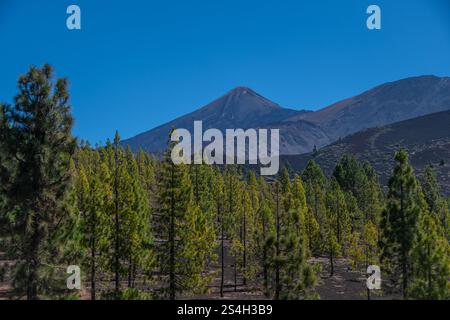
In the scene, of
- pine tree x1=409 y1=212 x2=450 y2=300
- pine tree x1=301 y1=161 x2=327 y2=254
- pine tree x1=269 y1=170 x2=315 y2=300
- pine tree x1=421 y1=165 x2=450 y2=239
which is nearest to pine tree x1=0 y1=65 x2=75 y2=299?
pine tree x1=269 y1=170 x2=315 y2=300

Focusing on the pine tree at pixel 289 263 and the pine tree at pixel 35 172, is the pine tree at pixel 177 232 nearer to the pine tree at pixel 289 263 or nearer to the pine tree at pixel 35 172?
the pine tree at pixel 289 263

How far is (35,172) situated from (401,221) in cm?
2498

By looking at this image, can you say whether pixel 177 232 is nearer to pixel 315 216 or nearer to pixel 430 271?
pixel 430 271

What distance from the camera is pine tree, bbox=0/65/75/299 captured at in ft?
74.0

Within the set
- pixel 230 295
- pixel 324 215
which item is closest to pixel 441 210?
pixel 324 215

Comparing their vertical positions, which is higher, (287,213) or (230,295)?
(287,213)

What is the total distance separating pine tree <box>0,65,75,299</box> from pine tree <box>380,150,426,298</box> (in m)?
23.0

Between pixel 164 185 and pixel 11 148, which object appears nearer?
pixel 11 148

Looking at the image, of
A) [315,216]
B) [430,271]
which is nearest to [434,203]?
[315,216]

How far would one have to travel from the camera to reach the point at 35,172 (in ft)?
74.3

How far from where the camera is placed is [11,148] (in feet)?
73.8
